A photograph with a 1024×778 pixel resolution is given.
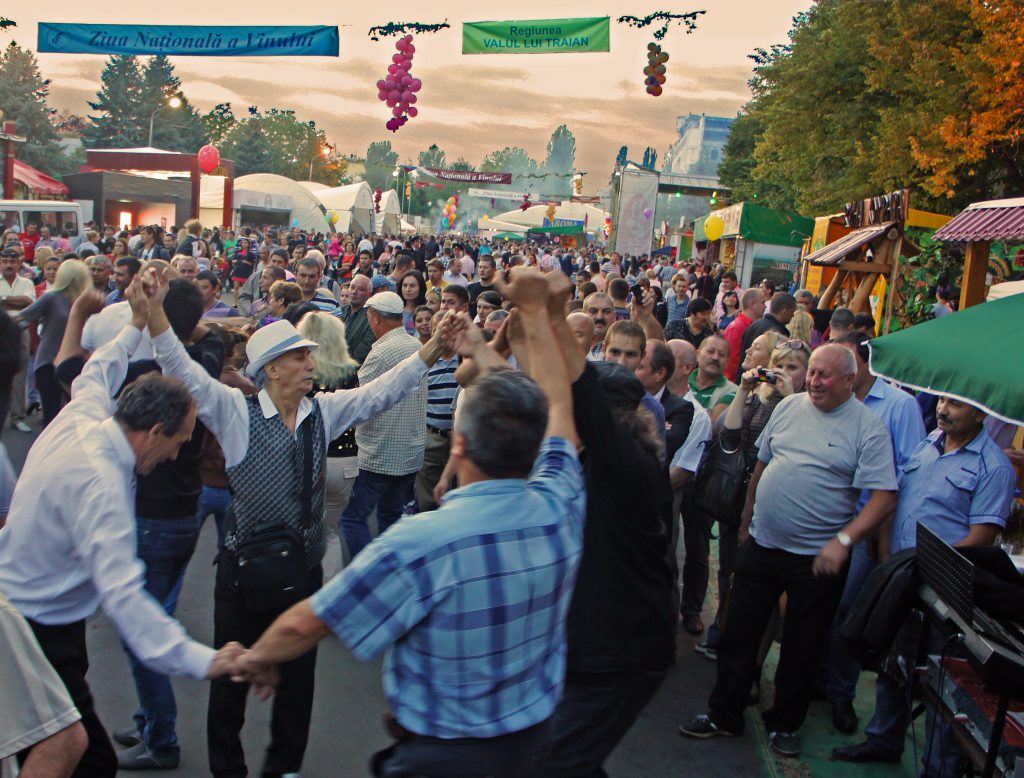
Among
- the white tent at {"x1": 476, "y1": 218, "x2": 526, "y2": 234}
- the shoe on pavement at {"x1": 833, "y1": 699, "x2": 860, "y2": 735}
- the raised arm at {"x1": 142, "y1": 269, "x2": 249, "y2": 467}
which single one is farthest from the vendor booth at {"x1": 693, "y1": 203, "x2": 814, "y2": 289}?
the white tent at {"x1": 476, "y1": 218, "x2": 526, "y2": 234}

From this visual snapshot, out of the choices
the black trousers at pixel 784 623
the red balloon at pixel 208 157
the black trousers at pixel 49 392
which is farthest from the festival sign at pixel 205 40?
the red balloon at pixel 208 157

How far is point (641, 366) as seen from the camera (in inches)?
207

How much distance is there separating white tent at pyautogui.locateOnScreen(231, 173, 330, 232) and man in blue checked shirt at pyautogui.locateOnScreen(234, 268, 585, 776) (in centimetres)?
5552

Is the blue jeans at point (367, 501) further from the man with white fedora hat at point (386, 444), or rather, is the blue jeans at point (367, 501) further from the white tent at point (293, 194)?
the white tent at point (293, 194)

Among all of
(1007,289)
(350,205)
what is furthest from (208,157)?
(1007,289)

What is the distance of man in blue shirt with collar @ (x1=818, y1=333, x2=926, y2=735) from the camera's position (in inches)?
203

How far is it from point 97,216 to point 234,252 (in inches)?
844

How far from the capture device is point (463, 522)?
2.23m

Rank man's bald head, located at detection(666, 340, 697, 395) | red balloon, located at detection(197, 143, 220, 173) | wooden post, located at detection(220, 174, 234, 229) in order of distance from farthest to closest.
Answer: wooden post, located at detection(220, 174, 234, 229)
red balloon, located at detection(197, 143, 220, 173)
man's bald head, located at detection(666, 340, 697, 395)

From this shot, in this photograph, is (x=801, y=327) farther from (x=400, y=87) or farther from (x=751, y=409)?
(x=400, y=87)

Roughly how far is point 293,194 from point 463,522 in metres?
57.4

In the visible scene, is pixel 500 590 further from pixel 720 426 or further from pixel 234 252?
pixel 234 252

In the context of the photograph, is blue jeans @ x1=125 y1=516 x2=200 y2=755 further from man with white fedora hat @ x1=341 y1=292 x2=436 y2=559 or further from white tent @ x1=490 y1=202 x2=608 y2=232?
white tent @ x1=490 y1=202 x2=608 y2=232

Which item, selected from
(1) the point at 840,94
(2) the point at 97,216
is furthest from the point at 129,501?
(2) the point at 97,216
